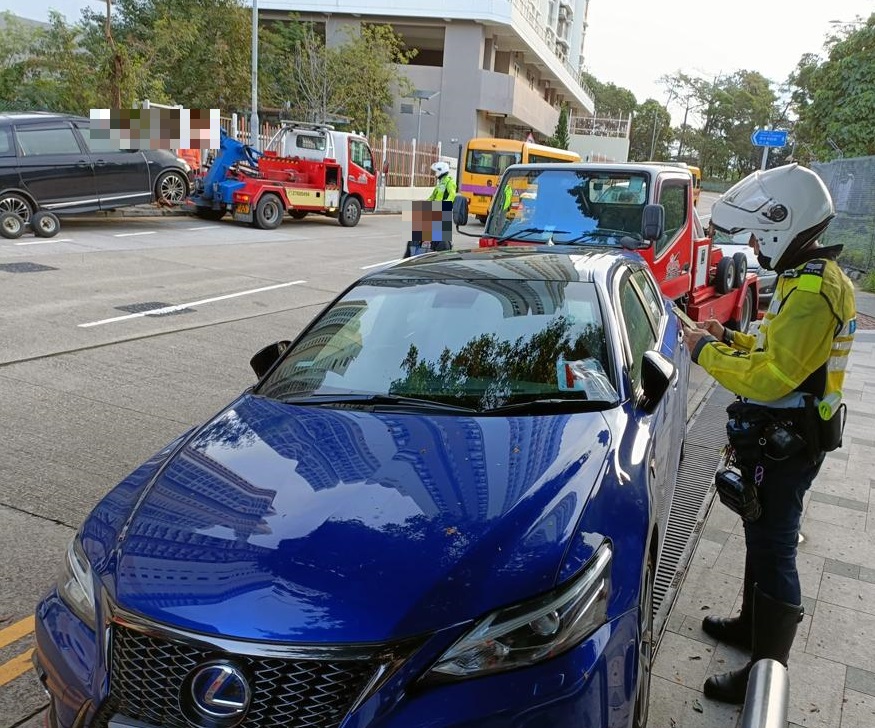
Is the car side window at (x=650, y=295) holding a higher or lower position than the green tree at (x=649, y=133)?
lower

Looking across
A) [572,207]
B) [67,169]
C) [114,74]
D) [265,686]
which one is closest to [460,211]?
[572,207]

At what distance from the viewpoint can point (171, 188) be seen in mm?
16938

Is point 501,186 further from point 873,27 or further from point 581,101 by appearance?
point 581,101

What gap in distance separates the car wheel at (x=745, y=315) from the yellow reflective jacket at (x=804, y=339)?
24.2 ft

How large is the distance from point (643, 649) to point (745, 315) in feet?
28.5

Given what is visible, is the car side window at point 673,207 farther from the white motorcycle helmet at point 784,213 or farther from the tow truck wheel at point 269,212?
the tow truck wheel at point 269,212

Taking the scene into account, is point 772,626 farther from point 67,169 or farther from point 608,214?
point 67,169

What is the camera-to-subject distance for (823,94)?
24938 millimetres

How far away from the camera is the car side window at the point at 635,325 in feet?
11.2

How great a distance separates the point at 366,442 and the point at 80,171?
14197 mm

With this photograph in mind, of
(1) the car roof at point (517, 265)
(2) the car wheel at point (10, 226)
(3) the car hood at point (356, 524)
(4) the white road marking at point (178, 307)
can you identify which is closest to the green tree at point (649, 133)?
(2) the car wheel at point (10, 226)

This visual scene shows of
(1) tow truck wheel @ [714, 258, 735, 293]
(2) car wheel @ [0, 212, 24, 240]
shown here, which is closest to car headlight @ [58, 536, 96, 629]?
(1) tow truck wheel @ [714, 258, 735, 293]

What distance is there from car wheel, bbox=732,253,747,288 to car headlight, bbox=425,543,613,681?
301 inches

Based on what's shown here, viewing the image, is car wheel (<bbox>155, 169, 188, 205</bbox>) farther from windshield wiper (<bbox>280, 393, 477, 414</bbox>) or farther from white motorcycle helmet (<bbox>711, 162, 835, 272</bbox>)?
white motorcycle helmet (<bbox>711, 162, 835, 272</bbox>)
